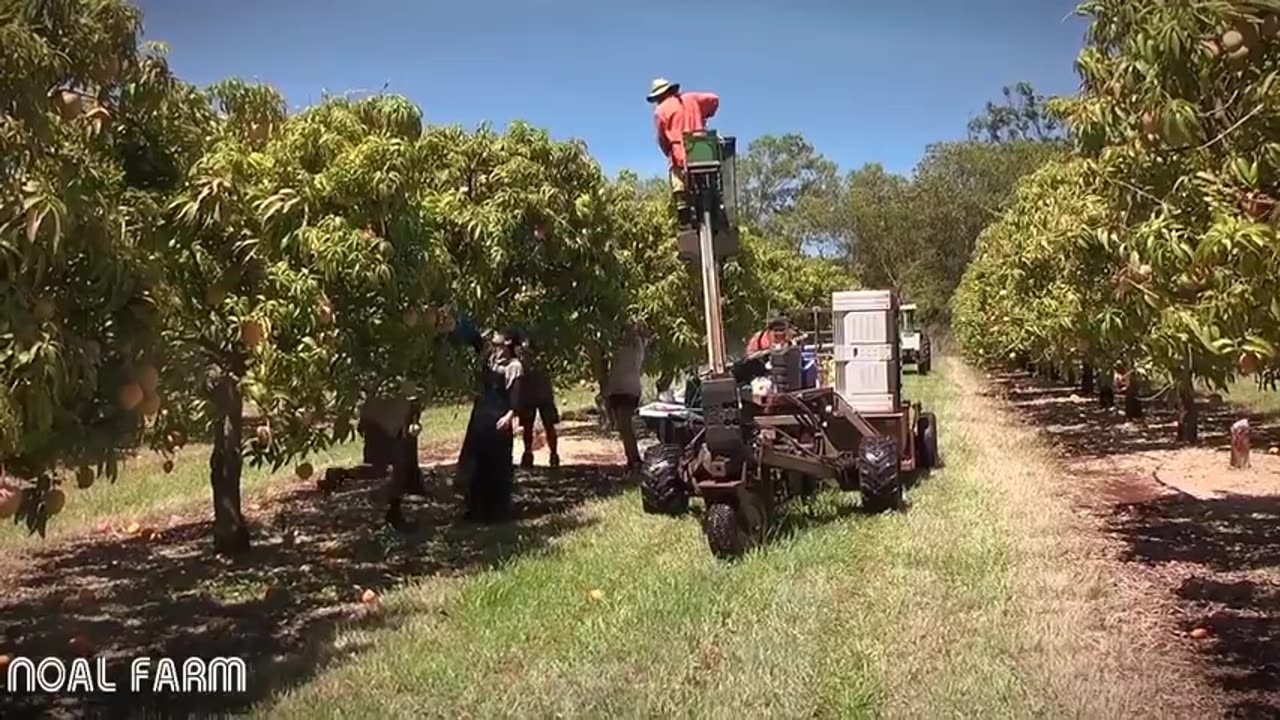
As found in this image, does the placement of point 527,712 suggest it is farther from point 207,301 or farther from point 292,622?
point 207,301

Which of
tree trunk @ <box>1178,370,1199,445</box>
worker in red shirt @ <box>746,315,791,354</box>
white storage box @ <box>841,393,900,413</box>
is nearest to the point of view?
white storage box @ <box>841,393,900,413</box>

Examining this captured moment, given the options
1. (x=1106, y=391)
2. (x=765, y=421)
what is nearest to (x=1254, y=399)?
(x=1106, y=391)

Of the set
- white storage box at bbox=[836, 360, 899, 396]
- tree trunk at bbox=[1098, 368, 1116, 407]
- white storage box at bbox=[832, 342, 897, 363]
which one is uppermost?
white storage box at bbox=[832, 342, 897, 363]

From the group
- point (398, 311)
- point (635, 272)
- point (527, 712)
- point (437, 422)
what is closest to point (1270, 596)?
point (527, 712)

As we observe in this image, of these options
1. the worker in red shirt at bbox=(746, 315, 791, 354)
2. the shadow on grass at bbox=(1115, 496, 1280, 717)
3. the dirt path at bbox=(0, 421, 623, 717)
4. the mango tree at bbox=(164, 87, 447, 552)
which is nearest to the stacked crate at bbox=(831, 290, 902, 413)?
the worker in red shirt at bbox=(746, 315, 791, 354)

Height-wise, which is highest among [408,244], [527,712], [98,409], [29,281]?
[408,244]

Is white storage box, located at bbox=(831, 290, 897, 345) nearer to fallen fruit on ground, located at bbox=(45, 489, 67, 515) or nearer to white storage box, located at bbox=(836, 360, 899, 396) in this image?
white storage box, located at bbox=(836, 360, 899, 396)

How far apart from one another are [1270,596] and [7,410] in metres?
7.44

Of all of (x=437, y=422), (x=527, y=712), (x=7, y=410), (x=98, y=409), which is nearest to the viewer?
(x=7, y=410)

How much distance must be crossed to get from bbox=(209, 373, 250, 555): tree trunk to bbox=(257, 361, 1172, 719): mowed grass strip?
2094mm

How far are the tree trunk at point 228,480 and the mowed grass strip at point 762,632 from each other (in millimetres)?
2094

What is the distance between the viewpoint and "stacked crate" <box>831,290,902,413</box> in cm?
1303

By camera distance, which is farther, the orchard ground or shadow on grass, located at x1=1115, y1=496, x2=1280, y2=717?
shadow on grass, located at x1=1115, y1=496, x2=1280, y2=717

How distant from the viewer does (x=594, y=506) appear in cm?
1235
